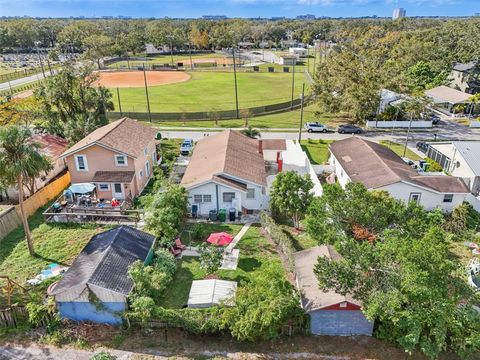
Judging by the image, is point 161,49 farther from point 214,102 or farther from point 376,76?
point 376,76

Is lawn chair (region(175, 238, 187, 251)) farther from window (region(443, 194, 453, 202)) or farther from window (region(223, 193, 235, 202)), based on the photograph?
window (region(443, 194, 453, 202))

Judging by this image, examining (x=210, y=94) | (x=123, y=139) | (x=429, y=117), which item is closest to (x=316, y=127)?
(x=429, y=117)

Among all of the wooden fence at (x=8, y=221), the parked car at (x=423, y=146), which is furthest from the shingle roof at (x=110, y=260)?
the parked car at (x=423, y=146)

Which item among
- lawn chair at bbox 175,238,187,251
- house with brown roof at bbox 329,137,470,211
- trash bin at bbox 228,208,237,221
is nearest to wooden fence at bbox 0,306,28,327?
lawn chair at bbox 175,238,187,251

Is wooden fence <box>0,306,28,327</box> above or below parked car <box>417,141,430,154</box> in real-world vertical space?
below

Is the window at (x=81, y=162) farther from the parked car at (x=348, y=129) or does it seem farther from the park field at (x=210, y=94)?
the parked car at (x=348, y=129)

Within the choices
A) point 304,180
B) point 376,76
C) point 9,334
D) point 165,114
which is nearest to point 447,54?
point 376,76

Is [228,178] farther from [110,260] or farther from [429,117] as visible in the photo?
[429,117]
